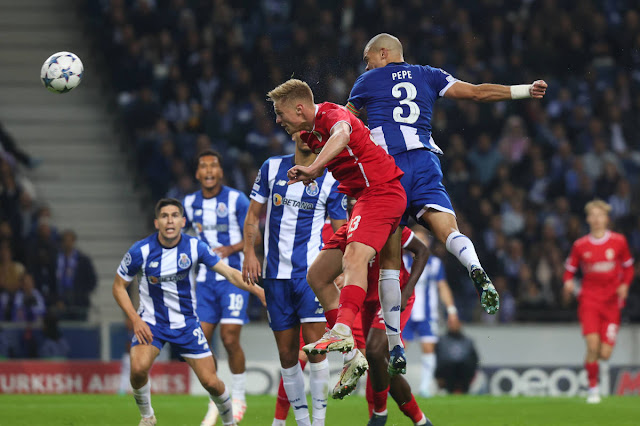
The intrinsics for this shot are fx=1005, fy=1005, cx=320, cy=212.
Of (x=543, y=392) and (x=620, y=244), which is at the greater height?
(x=620, y=244)

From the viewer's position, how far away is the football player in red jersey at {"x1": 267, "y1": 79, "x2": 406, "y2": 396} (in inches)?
262

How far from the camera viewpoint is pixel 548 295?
605 inches

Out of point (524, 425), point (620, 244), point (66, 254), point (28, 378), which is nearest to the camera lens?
point (524, 425)

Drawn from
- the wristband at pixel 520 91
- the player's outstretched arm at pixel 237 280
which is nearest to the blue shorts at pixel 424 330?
the player's outstretched arm at pixel 237 280

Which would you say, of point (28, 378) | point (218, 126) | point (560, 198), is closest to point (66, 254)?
point (28, 378)

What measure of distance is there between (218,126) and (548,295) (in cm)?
618

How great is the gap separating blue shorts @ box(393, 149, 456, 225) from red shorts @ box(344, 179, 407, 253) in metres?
0.44

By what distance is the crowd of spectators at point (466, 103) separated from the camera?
16016mm

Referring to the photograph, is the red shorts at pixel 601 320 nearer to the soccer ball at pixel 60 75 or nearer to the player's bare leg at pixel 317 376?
the player's bare leg at pixel 317 376

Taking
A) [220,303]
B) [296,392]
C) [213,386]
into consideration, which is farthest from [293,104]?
[220,303]

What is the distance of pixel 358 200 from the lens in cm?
702

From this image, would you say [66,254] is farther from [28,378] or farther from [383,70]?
[383,70]

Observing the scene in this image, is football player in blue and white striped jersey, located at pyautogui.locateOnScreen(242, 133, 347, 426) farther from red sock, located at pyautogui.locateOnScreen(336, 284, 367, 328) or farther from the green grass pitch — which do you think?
the green grass pitch

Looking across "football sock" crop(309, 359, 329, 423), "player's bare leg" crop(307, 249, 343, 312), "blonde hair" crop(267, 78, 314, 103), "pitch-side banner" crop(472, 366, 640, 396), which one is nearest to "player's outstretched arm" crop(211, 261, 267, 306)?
"football sock" crop(309, 359, 329, 423)
